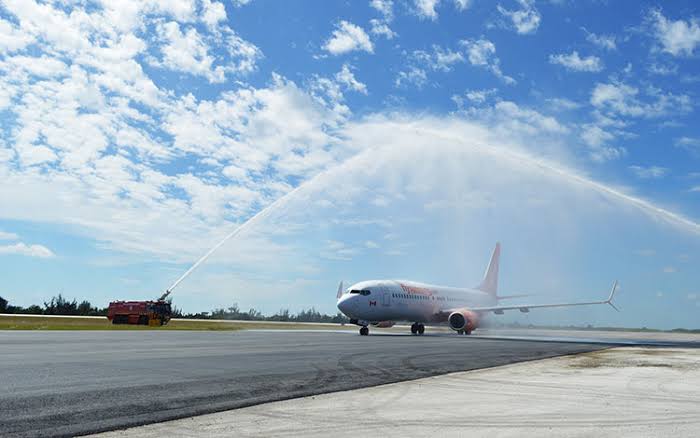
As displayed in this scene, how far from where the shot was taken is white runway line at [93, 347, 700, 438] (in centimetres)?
827

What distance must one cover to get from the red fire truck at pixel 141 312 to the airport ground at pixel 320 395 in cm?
4237

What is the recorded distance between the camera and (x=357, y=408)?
10156 millimetres

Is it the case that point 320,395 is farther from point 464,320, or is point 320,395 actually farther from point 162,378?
point 464,320

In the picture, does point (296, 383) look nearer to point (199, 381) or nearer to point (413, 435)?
point (199, 381)

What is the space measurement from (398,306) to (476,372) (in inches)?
1279

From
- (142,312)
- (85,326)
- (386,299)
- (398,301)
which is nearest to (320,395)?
(386,299)

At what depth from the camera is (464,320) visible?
51531mm

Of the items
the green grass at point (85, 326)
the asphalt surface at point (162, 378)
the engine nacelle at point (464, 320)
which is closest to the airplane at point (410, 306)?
the engine nacelle at point (464, 320)

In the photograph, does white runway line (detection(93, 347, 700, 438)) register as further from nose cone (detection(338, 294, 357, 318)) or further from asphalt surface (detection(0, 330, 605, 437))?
nose cone (detection(338, 294, 357, 318))

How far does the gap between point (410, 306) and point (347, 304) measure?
7.30 meters

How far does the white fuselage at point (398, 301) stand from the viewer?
1828 inches

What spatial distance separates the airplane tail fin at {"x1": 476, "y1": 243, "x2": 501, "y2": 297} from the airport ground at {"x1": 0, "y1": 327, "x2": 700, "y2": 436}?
173ft

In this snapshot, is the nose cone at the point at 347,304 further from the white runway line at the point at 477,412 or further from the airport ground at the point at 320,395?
the white runway line at the point at 477,412

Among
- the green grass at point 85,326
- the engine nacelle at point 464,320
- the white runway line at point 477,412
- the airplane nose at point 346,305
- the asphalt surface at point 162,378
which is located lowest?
the white runway line at point 477,412
